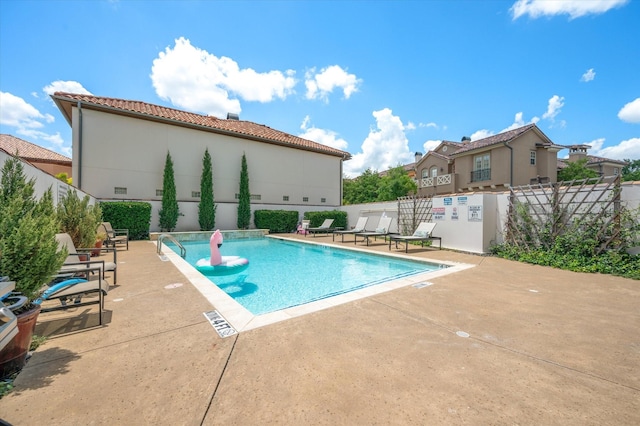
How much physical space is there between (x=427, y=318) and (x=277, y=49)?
12.6m

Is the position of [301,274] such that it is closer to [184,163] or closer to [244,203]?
[244,203]

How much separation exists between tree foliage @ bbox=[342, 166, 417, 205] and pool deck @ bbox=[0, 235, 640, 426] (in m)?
25.2

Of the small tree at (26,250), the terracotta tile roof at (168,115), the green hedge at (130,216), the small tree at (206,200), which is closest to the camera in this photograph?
the small tree at (26,250)

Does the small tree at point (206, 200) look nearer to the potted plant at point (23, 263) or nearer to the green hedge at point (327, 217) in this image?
the green hedge at point (327, 217)

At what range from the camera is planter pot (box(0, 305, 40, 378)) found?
2.04 meters

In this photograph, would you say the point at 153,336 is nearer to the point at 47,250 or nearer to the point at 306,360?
the point at 47,250

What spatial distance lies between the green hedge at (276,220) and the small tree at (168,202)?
4790mm

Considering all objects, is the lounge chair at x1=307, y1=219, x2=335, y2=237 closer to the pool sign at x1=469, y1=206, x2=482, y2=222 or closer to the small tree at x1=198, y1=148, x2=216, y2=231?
the small tree at x1=198, y1=148, x2=216, y2=231

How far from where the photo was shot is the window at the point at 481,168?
21.7m

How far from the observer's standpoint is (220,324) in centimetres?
313

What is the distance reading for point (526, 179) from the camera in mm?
21109

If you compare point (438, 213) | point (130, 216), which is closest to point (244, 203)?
point (130, 216)

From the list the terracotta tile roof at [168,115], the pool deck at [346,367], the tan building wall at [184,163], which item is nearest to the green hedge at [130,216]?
the tan building wall at [184,163]

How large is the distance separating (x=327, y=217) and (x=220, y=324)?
51.7 feet
